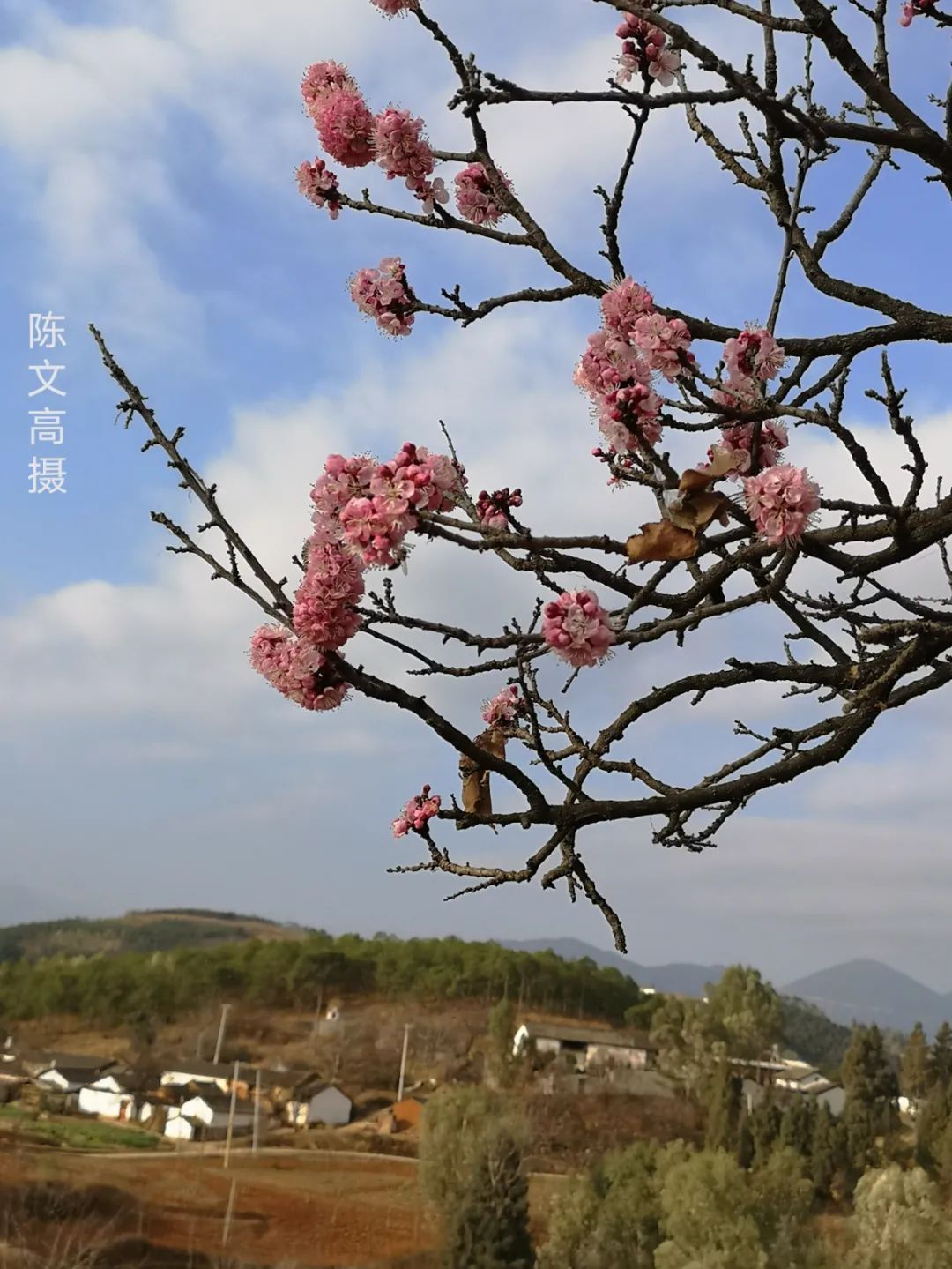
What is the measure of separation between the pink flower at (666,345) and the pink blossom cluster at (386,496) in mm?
493

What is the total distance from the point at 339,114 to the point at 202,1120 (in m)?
35.5

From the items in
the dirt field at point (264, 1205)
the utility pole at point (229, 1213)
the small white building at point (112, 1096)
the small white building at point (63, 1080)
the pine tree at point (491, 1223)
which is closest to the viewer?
the pine tree at point (491, 1223)

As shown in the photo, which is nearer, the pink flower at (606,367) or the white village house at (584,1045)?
the pink flower at (606,367)

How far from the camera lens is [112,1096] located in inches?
1375

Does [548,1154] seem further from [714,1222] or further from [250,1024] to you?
[714,1222]

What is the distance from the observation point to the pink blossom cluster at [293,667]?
185 cm

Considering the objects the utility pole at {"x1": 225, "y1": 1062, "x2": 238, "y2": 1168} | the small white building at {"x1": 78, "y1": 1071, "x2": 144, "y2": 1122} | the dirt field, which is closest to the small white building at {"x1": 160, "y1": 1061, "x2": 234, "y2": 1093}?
the utility pole at {"x1": 225, "y1": 1062, "x2": 238, "y2": 1168}

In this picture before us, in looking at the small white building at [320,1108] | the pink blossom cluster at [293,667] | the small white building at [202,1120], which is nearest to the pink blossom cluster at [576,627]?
the pink blossom cluster at [293,667]

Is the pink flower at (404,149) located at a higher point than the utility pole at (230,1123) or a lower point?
higher

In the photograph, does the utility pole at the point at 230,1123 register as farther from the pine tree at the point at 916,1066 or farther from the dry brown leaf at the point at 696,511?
the dry brown leaf at the point at 696,511

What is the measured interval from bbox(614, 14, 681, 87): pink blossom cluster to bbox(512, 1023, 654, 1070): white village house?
39.4m

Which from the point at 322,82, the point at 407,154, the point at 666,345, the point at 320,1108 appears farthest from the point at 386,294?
the point at 320,1108

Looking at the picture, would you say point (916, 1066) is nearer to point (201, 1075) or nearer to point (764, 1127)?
point (764, 1127)

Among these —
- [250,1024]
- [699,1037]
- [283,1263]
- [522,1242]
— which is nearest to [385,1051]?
[250,1024]
